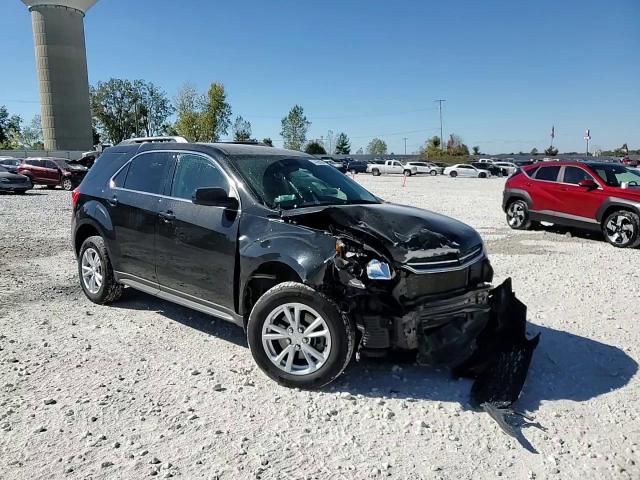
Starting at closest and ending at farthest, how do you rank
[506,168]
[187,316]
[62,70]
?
1. [187,316]
2. [506,168]
3. [62,70]

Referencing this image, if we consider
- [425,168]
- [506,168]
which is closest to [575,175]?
[425,168]

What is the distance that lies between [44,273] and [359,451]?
6093 mm

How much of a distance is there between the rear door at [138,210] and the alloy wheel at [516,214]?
954cm

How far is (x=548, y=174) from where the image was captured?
38.5 feet

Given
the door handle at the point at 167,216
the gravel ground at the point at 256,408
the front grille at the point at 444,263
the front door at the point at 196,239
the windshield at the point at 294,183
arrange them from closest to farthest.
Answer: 1. the gravel ground at the point at 256,408
2. the front grille at the point at 444,263
3. the front door at the point at 196,239
4. the windshield at the point at 294,183
5. the door handle at the point at 167,216

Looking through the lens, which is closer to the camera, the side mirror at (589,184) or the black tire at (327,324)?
the black tire at (327,324)

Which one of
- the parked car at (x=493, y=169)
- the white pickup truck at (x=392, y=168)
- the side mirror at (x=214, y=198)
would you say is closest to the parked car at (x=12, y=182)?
the side mirror at (x=214, y=198)

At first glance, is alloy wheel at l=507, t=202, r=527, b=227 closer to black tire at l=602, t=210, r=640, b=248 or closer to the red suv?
the red suv

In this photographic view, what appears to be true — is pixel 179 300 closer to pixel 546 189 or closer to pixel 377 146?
pixel 546 189

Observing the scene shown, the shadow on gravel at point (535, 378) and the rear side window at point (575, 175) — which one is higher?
the rear side window at point (575, 175)

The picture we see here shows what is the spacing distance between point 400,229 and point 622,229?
809 cm

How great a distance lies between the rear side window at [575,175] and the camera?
429 inches

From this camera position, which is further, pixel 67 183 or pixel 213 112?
pixel 213 112

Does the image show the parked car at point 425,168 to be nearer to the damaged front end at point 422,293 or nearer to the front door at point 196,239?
the front door at point 196,239
